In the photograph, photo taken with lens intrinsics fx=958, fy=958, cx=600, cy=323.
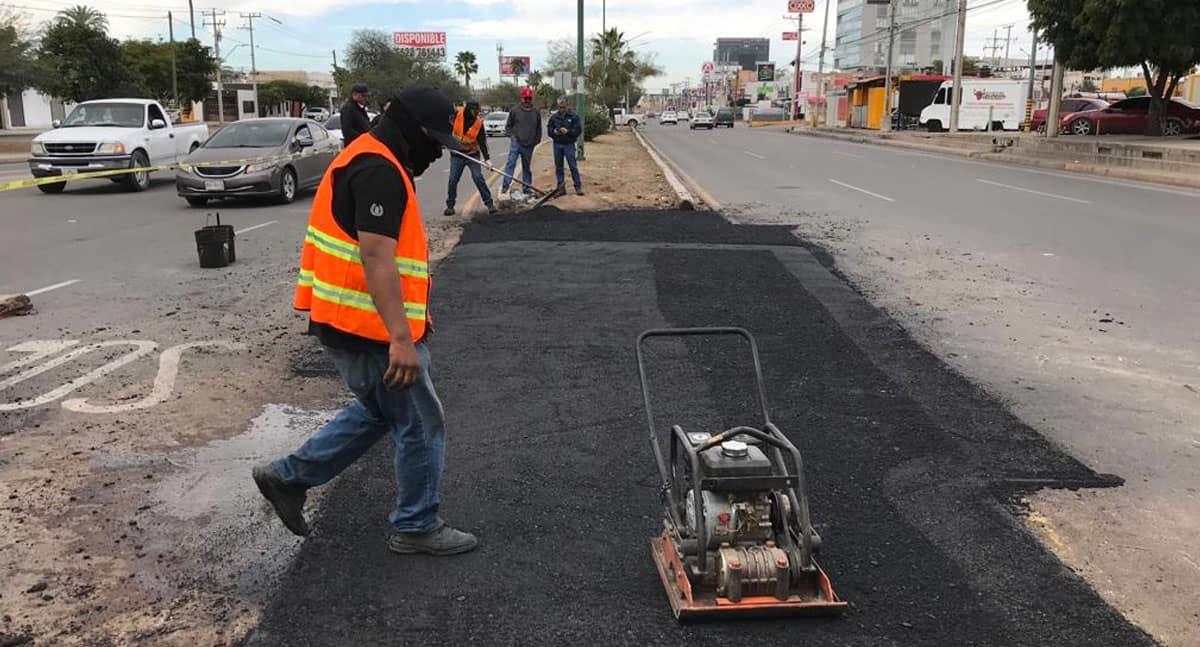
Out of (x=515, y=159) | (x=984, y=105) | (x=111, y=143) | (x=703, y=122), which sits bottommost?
(x=515, y=159)

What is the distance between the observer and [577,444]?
15.6 ft

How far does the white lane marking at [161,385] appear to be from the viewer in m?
5.37

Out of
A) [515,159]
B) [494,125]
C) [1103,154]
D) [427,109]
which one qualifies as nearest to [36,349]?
[427,109]

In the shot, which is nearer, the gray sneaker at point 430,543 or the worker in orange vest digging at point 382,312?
the worker in orange vest digging at point 382,312

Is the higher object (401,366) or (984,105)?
(984,105)

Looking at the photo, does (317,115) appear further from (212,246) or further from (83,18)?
(212,246)

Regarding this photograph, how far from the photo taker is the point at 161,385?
5844 millimetres

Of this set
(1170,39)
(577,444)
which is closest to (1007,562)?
(577,444)

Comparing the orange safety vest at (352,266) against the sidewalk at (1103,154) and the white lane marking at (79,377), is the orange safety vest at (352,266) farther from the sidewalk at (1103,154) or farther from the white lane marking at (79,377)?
the sidewalk at (1103,154)

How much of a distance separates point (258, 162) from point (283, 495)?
13.1 m

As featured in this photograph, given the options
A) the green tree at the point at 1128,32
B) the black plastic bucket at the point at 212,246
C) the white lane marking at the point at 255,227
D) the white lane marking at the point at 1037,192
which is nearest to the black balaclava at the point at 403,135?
the black plastic bucket at the point at 212,246

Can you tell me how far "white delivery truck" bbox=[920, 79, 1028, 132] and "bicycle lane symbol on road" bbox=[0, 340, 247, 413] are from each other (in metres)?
47.1

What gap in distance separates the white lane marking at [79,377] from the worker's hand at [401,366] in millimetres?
3398

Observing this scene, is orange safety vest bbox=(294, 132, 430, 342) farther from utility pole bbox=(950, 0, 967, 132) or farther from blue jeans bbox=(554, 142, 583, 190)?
utility pole bbox=(950, 0, 967, 132)
